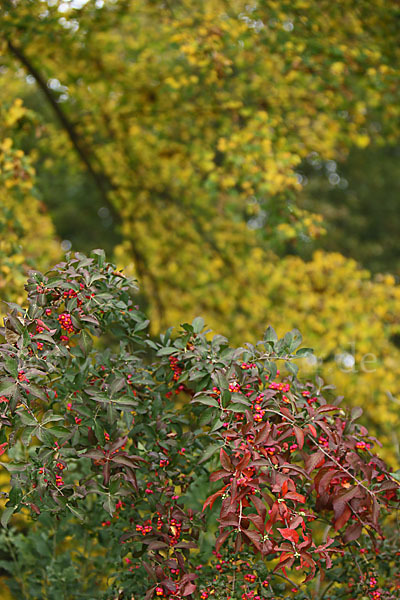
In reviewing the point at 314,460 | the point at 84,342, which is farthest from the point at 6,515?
the point at 314,460

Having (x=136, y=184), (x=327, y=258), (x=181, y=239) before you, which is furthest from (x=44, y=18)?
(x=327, y=258)

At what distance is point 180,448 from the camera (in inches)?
75.0

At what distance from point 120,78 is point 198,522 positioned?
163 inches

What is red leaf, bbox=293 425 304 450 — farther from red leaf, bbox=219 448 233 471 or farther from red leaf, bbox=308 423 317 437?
red leaf, bbox=219 448 233 471

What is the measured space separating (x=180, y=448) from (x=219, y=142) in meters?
2.76

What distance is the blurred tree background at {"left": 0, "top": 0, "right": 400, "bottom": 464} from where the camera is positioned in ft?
12.9

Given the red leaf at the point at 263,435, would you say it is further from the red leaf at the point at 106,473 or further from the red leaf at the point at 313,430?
the red leaf at the point at 106,473

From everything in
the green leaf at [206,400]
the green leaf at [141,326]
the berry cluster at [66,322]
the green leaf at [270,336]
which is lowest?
the green leaf at [270,336]

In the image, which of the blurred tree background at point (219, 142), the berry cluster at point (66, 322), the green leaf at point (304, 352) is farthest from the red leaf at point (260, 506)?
the blurred tree background at point (219, 142)

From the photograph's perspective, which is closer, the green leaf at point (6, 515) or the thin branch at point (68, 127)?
the green leaf at point (6, 515)

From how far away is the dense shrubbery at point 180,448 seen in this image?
1.57 metres

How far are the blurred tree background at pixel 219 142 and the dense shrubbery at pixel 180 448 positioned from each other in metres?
1.30

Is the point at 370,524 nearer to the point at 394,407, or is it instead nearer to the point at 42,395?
the point at 42,395

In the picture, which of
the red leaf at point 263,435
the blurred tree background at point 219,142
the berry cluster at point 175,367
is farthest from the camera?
the blurred tree background at point 219,142
